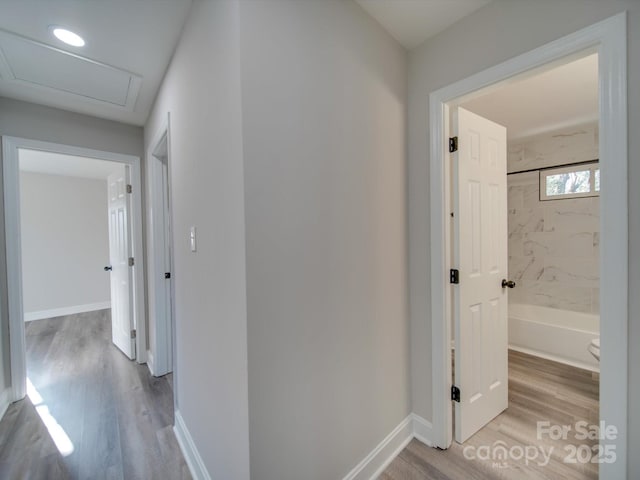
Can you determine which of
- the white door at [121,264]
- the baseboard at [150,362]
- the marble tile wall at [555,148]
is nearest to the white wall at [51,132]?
the white door at [121,264]

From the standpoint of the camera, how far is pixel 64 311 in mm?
4523

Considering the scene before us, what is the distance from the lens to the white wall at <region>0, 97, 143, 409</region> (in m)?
2.08

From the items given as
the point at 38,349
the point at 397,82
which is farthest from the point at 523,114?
the point at 38,349

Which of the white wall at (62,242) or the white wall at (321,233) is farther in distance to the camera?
the white wall at (62,242)

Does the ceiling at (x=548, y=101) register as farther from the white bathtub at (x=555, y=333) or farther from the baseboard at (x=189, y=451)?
the baseboard at (x=189, y=451)

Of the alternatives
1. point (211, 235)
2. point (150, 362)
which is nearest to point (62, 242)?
point (150, 362)

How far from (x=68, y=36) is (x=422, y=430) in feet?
10.3

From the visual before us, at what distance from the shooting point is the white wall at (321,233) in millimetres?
978

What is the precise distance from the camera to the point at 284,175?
1044mm

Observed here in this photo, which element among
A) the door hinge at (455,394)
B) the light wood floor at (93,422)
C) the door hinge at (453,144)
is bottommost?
the light wood floor at (93,422)

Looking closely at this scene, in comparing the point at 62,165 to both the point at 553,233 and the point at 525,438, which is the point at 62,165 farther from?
the point at 553,233

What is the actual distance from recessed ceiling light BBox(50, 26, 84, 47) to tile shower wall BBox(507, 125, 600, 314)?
169 inches

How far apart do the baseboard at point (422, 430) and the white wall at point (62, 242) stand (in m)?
5.69

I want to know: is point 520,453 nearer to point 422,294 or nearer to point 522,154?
point 422,294
